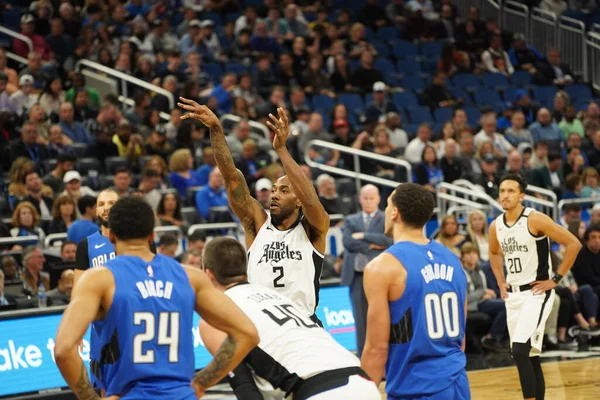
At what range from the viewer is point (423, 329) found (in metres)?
5.52

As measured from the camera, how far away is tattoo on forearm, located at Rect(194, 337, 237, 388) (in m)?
4.80

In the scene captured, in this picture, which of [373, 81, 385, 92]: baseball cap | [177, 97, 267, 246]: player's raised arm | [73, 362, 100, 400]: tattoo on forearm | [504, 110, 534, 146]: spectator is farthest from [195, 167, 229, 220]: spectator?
[73, 362, 100, 400]: tattoo on forearm

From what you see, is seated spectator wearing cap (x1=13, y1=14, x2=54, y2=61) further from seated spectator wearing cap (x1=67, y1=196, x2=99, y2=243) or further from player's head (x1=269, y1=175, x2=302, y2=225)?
player's head (x1=269, y1=175, x2=302, y2=225)

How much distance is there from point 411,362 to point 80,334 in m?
1.85

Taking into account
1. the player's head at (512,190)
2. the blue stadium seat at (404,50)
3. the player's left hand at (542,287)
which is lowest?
the player's left hand at (542,287)

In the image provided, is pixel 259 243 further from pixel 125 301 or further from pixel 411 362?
pixel 125 301

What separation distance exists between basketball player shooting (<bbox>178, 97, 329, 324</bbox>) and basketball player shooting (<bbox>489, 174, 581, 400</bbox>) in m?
3.04

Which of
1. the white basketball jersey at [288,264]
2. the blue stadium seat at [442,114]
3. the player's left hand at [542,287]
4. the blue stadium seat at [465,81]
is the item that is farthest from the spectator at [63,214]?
the blue stadium seat at [465,81]

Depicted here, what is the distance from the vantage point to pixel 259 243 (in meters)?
7.14

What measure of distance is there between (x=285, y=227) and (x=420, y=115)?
1217 centimetres

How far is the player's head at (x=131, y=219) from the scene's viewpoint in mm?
4668

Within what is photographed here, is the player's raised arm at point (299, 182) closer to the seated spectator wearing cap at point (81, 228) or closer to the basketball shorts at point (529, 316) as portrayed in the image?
the basketball shorts at point (529, 316)

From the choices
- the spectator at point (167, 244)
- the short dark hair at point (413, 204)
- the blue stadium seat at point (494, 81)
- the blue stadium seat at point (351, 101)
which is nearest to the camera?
the short dark hair at point (413, 204)

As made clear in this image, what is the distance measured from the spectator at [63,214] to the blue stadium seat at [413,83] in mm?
9007
